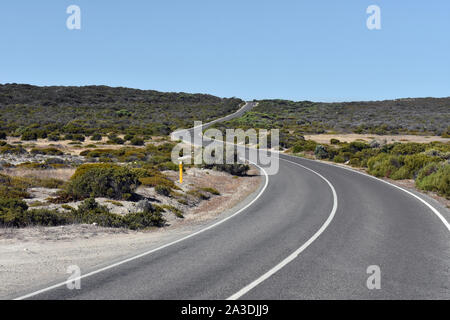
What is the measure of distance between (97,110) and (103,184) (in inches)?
3486

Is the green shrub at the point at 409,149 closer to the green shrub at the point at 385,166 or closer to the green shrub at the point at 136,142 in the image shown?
the green shrub at the point at 385,166

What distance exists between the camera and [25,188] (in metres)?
15.4

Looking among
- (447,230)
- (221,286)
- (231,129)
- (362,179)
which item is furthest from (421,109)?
(221,286)

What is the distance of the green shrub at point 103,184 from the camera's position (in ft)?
49.1

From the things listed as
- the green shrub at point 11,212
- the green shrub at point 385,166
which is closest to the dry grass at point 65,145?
the green shrub at point 11,212

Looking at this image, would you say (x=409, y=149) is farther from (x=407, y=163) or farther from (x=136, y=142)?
(x=136, y=142)

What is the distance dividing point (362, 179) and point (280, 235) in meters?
14.9

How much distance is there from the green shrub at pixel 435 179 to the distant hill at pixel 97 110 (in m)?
46.3

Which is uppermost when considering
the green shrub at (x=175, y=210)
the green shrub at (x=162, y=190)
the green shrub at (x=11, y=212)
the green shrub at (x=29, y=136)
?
the green shrub at (x=29, y=136)

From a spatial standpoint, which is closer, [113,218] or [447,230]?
[447,230]
